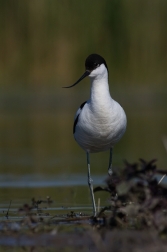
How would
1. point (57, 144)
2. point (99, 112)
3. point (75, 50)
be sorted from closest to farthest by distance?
1. point (99, 112)
2. point (57, 144)
3. point (75, 50)

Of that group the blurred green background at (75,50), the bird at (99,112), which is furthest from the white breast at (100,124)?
the blurred green background at (75,50)

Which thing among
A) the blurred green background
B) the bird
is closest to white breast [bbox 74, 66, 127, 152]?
the bird

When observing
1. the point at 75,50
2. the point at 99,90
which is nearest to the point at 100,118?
the point at 99,90

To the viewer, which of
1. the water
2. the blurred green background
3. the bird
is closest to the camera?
the bird

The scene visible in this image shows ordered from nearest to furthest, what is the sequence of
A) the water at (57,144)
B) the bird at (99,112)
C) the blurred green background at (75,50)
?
1. the bird at (99,112)
2. the water at (57,144)
3. the blurred green background at (75,50)

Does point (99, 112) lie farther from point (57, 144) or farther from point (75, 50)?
point (75, 50)

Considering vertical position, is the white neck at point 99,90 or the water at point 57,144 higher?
the white neck at point 99,90

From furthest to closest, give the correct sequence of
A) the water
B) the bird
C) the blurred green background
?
the blurred green background
the water
the bird

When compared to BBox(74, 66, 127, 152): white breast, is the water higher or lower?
lower

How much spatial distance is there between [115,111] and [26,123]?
823cm

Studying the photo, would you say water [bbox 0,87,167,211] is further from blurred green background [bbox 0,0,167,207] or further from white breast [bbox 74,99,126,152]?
white breast [bbox 74,99,126,152]

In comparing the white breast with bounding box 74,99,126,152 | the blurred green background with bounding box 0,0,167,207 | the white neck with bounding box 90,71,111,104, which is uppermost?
the white neck with bounding box 90,71,111,104

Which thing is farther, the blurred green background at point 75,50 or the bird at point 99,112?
the blurred green background at point 75,50

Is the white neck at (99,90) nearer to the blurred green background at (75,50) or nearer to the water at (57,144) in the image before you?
the water at (57,144)
